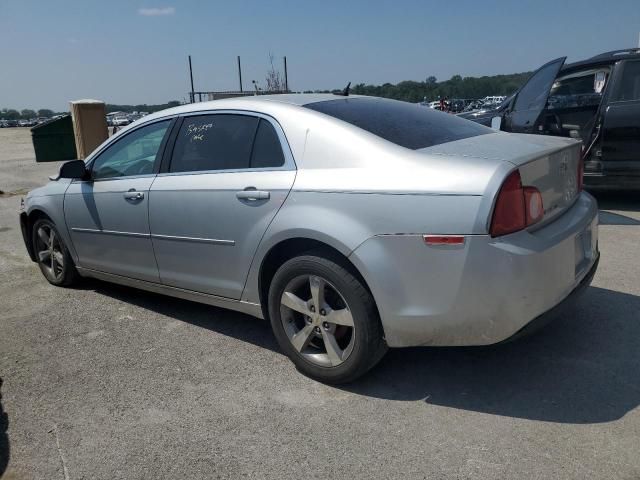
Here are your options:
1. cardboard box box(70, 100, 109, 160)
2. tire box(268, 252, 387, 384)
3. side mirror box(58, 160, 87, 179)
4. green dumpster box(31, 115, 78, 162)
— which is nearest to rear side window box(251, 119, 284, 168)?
tire box(268, 252, 387, 384)

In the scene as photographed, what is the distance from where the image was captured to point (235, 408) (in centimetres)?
298

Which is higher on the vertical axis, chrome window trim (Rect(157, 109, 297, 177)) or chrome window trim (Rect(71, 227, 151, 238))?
chrome window trim (Rect(157, 109, 297, 177))

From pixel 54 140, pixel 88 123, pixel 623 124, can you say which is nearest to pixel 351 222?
pixel 623 124

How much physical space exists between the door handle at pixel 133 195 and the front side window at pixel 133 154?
0.16m

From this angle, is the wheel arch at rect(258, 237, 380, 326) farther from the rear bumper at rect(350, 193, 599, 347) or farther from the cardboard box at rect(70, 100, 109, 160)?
the cardboard box at rect(70, 100, 109, 160)

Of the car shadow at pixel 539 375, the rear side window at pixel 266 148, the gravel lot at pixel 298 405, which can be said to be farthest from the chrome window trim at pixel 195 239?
the car shadow at pixel 539 375

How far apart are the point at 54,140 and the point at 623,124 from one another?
539 inches

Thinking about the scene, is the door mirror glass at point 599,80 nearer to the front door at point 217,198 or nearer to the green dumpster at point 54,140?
the front door at point 217,198

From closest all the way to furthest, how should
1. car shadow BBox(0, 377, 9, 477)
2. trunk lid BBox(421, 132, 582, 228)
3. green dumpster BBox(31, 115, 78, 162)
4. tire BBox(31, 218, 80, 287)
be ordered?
car shadow BBox(0, 377, 9, 477) < trunk lid BBox(421, 132, 582, 228) < tire BBox(31, 218, 80, 287) < green dumpster BBox(31, 115, 78, 162)

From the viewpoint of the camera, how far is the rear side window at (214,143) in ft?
11.5

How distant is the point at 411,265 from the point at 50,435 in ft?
6.46

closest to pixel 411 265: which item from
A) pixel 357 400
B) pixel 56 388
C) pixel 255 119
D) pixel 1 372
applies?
pixel 357 400

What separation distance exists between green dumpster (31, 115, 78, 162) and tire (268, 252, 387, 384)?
13.6 m

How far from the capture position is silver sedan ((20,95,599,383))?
8.56 feet
